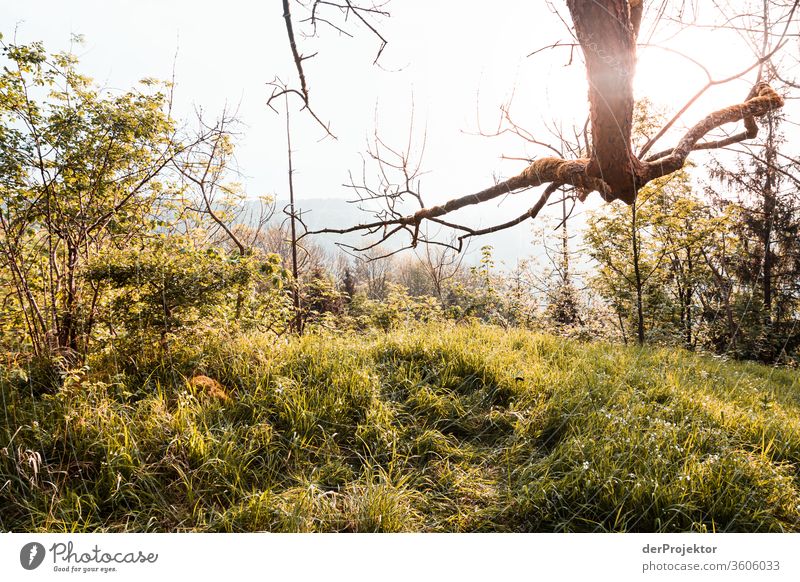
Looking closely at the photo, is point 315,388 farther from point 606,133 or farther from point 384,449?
point 606,133

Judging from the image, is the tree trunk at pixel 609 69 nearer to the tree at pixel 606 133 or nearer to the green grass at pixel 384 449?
the tree at pixel 606 133

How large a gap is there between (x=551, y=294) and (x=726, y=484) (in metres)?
8.36

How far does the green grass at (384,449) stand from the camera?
1685mm

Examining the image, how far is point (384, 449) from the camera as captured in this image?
213cm

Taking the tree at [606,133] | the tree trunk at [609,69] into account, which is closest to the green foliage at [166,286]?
the tree at [606,133]

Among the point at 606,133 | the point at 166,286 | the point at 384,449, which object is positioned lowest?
the point at 384,449

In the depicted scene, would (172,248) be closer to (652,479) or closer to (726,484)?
(652,479)

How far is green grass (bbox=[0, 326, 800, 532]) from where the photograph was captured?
66.3 inches

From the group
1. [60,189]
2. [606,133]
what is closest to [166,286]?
[60,189]

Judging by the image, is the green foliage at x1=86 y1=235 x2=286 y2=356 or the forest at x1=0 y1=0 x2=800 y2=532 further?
the green foliage at x1=86 y1=235 x2=286 y2=356

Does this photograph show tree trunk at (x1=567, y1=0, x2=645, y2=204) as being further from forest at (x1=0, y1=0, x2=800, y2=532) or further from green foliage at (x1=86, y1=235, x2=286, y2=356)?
green foliage at (x1=86, y1=235, x2=286, y2=356)

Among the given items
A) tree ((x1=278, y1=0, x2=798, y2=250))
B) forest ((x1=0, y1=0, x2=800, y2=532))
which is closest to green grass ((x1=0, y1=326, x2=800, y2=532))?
forest ((x1=0, y1=0, x2=800, y2=532))

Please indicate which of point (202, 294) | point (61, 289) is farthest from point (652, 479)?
point (61, 289)

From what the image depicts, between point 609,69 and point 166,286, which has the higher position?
point 609,69
